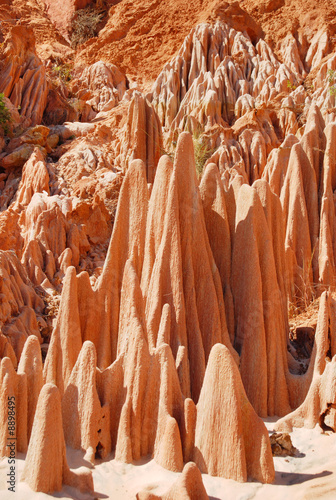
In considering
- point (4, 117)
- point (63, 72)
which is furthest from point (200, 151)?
point (63, 72)

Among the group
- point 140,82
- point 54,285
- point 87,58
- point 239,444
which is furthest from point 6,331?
point 87,58

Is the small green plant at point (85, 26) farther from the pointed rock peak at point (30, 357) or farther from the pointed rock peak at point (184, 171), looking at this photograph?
the pointed rock peak at point (30, 357)

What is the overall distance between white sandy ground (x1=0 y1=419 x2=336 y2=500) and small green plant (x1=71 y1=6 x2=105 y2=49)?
32.9 metres

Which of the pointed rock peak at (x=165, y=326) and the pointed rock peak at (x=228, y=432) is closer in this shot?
the pointed rock peak at (x=228, y=432)

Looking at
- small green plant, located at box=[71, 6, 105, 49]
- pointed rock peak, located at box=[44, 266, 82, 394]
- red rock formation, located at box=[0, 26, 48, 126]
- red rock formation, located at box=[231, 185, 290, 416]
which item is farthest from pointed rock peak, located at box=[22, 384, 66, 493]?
small green plant, located at box=[71, 6, 105, 49]

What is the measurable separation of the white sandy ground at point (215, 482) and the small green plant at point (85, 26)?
32.9 metres

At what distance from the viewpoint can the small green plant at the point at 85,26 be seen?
35125mm

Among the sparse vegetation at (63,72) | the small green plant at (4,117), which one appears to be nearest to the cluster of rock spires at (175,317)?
the small green plant at (4,117)

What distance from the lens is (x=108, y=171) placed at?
57.6 ft

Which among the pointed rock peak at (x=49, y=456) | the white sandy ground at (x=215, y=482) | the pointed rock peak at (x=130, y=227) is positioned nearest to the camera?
the pointed rock peak at (x=49, y=456)

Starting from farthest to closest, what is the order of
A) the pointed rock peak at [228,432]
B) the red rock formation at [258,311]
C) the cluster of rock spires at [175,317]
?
the red rock formation at [258,311]
the cluster of rock spires at [175,317]
the pointed rock peak at [228,432]

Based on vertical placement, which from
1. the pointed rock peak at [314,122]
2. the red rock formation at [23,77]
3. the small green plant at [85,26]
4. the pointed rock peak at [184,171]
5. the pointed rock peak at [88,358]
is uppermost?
the small green plant at [85,26]

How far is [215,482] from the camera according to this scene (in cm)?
588

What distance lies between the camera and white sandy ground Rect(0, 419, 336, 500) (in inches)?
216
